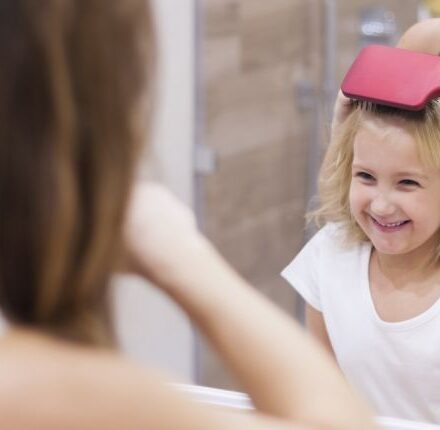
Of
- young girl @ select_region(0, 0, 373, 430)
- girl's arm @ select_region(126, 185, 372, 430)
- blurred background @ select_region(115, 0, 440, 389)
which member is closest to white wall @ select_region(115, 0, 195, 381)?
blurred background @ select_region(115, 0, 440, 389)

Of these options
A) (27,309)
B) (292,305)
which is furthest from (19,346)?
(292,305)

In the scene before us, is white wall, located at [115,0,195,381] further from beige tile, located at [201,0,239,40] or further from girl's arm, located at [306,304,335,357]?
girl's arm, located at [306,304,335,357]

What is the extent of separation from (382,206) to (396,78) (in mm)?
146

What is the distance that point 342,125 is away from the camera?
3.84 feet

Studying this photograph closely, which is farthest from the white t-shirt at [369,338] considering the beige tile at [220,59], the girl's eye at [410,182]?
the beige tile at [220,59]

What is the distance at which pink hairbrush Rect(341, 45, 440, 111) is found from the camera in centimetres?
107

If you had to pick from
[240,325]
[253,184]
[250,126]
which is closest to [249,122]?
[250,126]

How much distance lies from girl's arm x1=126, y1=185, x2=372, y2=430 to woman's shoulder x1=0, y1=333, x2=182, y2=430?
3.6 inches

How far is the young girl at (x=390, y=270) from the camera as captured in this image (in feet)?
3.66

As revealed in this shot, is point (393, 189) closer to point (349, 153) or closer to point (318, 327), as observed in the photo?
point (349, 153)

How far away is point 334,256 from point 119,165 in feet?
2.58

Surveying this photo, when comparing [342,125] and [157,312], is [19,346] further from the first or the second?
[157,312]

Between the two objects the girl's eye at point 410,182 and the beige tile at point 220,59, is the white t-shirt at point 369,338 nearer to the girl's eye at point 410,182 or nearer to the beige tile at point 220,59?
the girl's eye at point 410,182

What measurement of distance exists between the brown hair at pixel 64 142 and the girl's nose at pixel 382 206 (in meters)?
0.69
